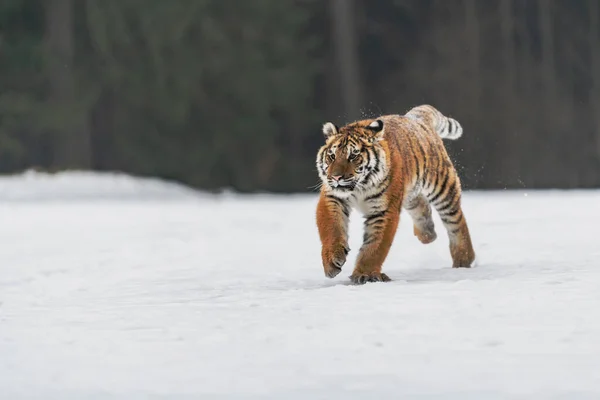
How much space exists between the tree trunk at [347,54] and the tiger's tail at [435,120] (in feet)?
54.9

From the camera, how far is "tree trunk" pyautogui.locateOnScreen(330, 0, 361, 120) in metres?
27.7

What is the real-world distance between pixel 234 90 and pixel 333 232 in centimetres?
2167

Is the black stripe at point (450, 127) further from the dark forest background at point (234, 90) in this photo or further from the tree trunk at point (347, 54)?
the tree trunk at point (347, 54)

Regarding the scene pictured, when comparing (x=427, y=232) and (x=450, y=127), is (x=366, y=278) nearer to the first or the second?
(x=427, y=232)

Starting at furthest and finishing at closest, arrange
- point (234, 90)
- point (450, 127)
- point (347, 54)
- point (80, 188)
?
point (234, 90) → point (347, 54) → point (80, 188) → point (450, 127)

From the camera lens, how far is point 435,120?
1008cm

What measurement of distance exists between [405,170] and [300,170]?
70.4ft

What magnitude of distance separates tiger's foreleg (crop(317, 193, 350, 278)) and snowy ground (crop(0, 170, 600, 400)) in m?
0.21

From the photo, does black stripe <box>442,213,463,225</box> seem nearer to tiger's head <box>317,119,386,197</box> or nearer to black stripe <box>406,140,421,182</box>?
black stripe <box>406,140,421,182</box>

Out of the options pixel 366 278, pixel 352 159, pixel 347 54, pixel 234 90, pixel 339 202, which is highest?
pixel 352 159

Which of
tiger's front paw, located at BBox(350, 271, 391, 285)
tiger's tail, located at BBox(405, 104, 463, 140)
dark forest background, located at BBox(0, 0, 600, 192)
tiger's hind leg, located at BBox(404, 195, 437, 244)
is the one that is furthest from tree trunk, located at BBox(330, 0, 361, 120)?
tiger's front paw, located at BBox(350, 271, 391, 285)

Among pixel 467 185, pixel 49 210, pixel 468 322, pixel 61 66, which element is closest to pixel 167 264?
pixel 468 322

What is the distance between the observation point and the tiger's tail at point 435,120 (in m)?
9.80

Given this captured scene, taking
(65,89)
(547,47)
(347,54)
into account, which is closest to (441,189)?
(347,54)
